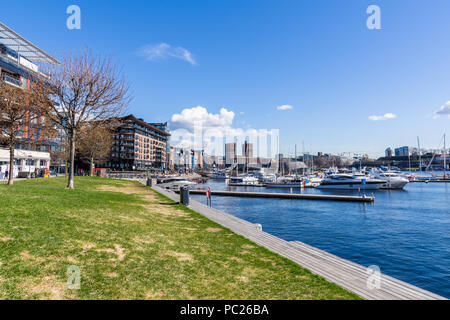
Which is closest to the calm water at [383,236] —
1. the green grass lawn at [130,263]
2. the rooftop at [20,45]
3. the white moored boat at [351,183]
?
the green grass lawn at [130,263]

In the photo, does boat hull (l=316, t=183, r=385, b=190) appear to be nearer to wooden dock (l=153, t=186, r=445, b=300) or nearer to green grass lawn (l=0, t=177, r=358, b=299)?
wooden dock (l=153, t=186, r=445, b=300)

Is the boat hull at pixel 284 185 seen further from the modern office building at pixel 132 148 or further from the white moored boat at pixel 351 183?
the modern office building at pixel 132 148

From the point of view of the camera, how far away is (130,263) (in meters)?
7.19

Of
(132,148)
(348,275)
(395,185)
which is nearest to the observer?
(348,275)

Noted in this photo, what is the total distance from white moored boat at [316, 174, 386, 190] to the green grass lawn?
212 ft

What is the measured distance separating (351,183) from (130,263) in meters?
70.8

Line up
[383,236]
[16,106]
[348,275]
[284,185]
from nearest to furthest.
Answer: [348,275], [383,236], [16,106], [284,185]

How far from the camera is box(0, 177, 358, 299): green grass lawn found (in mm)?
5664

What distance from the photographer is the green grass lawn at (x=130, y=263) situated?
18.6 feet

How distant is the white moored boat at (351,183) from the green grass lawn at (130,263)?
212 ft

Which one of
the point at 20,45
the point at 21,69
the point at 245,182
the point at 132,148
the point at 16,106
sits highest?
the point at 20,45

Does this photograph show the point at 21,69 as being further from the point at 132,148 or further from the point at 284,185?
the point at 132,148

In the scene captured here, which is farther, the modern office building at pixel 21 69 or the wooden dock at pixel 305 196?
the modern office building at pixel 21 69

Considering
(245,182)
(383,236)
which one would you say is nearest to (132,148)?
(245,182)
